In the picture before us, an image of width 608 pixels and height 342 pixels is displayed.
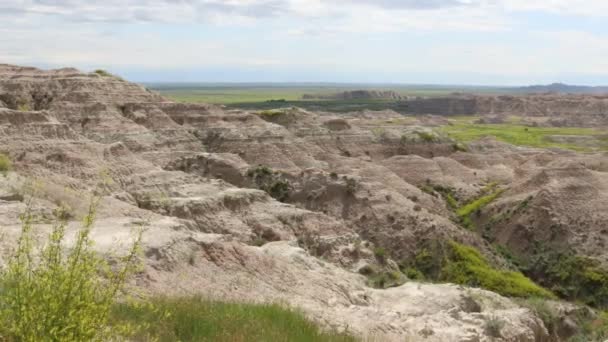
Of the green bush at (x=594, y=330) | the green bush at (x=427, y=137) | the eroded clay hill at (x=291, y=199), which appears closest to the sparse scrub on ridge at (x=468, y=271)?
the eroded clay hill at (x=291, y=199)

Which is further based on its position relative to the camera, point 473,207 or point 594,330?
point 473,207

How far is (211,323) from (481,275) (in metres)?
22.7

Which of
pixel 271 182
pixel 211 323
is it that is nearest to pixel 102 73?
pixel 271 182

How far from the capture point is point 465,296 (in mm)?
21391

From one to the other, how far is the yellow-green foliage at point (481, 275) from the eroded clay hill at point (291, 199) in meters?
1.40

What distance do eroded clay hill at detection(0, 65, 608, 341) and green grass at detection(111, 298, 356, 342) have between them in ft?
6.84

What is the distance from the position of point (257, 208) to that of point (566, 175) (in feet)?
72.5

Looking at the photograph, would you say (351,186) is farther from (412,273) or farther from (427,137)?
(427,137)

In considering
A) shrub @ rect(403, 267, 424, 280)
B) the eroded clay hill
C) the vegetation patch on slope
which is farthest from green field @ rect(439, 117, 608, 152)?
shrub @ rect(403, 267, 424, 280)

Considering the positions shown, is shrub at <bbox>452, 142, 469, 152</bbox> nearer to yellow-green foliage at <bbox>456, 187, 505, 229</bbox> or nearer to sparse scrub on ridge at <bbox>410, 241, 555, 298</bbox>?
yellow-green foliage at <bbox>456, 187, 505, 229</bbox>

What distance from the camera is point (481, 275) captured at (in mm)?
30078

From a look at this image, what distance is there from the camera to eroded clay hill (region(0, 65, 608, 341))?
60.8 feet

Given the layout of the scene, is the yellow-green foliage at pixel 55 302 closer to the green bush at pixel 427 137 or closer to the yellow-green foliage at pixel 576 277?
the yellow-green foliage at pixel 576 277

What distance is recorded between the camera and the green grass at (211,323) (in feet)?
29.4
